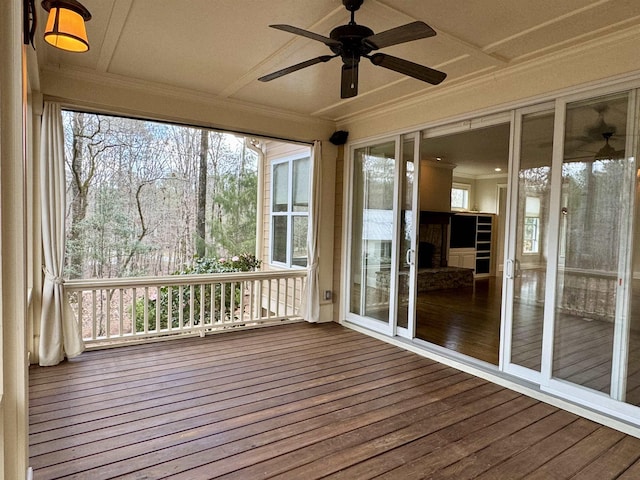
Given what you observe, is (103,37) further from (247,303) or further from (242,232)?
(247,303)

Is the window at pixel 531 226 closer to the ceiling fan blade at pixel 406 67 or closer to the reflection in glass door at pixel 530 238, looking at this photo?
the reflection in glass door at pixel 530 238

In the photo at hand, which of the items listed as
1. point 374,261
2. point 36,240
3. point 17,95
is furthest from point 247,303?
point 17,95

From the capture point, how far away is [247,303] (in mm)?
7648

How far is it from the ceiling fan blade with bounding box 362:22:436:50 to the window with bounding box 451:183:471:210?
8258 millimetres

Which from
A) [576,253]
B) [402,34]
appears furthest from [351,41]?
[576,253]

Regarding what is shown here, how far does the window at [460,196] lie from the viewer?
1004 cm

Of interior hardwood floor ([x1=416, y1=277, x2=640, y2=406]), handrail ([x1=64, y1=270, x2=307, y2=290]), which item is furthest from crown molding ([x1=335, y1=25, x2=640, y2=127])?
handrail ([x1=64, y1=270, x2=307, y2=290])

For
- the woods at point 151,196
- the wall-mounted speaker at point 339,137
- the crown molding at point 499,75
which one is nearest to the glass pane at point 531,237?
the crown molding at point 499,75

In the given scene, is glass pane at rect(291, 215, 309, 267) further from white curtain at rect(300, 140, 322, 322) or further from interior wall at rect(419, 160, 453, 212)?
interior wall at rect(419, 160, 453, 212)

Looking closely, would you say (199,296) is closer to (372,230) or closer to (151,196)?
(151,196)

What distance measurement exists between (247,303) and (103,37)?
17.8ft

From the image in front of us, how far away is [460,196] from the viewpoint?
10195 mm

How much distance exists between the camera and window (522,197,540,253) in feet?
10.8

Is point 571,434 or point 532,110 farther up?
point 532,110
